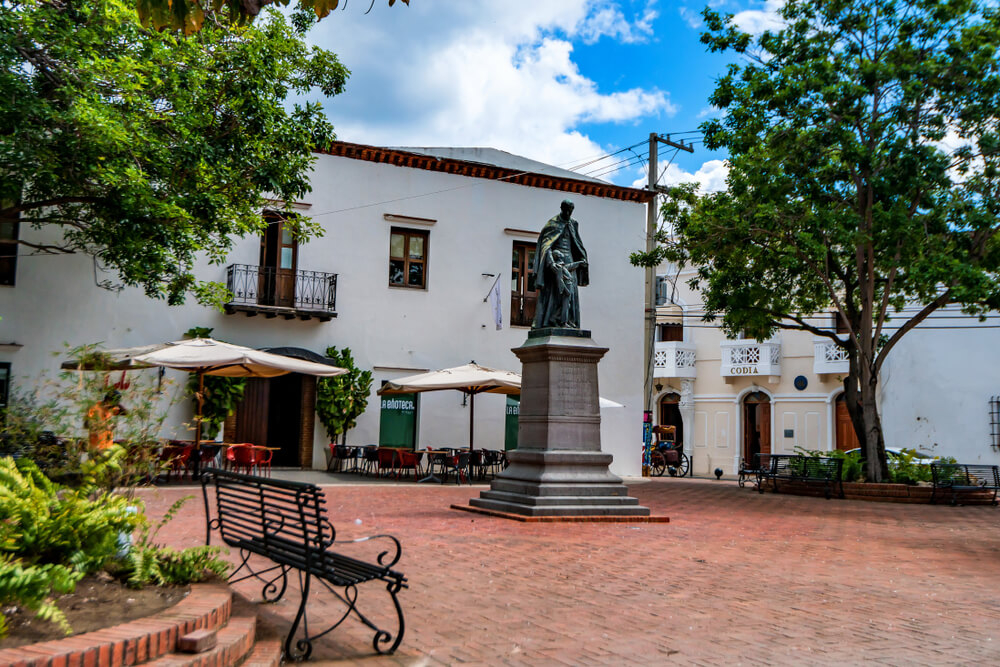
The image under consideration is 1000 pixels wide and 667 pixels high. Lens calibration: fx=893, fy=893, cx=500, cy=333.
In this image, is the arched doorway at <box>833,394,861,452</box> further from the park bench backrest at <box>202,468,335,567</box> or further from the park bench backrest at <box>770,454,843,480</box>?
the park bench backrest at <box>202,468,335,567</box>

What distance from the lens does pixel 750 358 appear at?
3412cm

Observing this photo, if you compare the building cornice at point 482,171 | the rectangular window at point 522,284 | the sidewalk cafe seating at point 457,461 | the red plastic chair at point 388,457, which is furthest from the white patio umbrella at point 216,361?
the rectangular window at point 522,284

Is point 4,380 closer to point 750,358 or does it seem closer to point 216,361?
point 216,361

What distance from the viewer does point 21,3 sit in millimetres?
12914

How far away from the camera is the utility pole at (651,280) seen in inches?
936

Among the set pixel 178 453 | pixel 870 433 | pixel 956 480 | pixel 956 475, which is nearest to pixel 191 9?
pixel 178 453

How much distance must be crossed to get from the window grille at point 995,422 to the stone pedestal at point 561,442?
2019 cm

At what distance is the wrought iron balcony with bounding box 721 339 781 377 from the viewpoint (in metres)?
33.6

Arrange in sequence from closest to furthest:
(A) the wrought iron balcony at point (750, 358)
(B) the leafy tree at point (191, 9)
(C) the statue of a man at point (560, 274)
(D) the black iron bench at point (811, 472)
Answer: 1. (B) the leafy tree at point (191, 9)
2. (C) the statue of a man at point (560, 274)
3. (D) the black iron bench at point (811, 472)
4. (A) the wrought iron balcony at point (750, 358)

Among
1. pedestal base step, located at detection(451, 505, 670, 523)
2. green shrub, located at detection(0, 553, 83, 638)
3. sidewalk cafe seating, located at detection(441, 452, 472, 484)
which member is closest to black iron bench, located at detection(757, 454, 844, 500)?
sidewalk cafe seating, located at detection(441, 452, 472, 484)

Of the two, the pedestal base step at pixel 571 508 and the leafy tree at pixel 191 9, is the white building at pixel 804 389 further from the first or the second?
the leafy tree at pixel 191 9

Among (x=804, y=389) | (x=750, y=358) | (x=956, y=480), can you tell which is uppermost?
(x=750, y=358)

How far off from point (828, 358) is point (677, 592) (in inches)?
1080

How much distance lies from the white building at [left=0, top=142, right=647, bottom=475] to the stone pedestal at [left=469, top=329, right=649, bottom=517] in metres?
9.60
